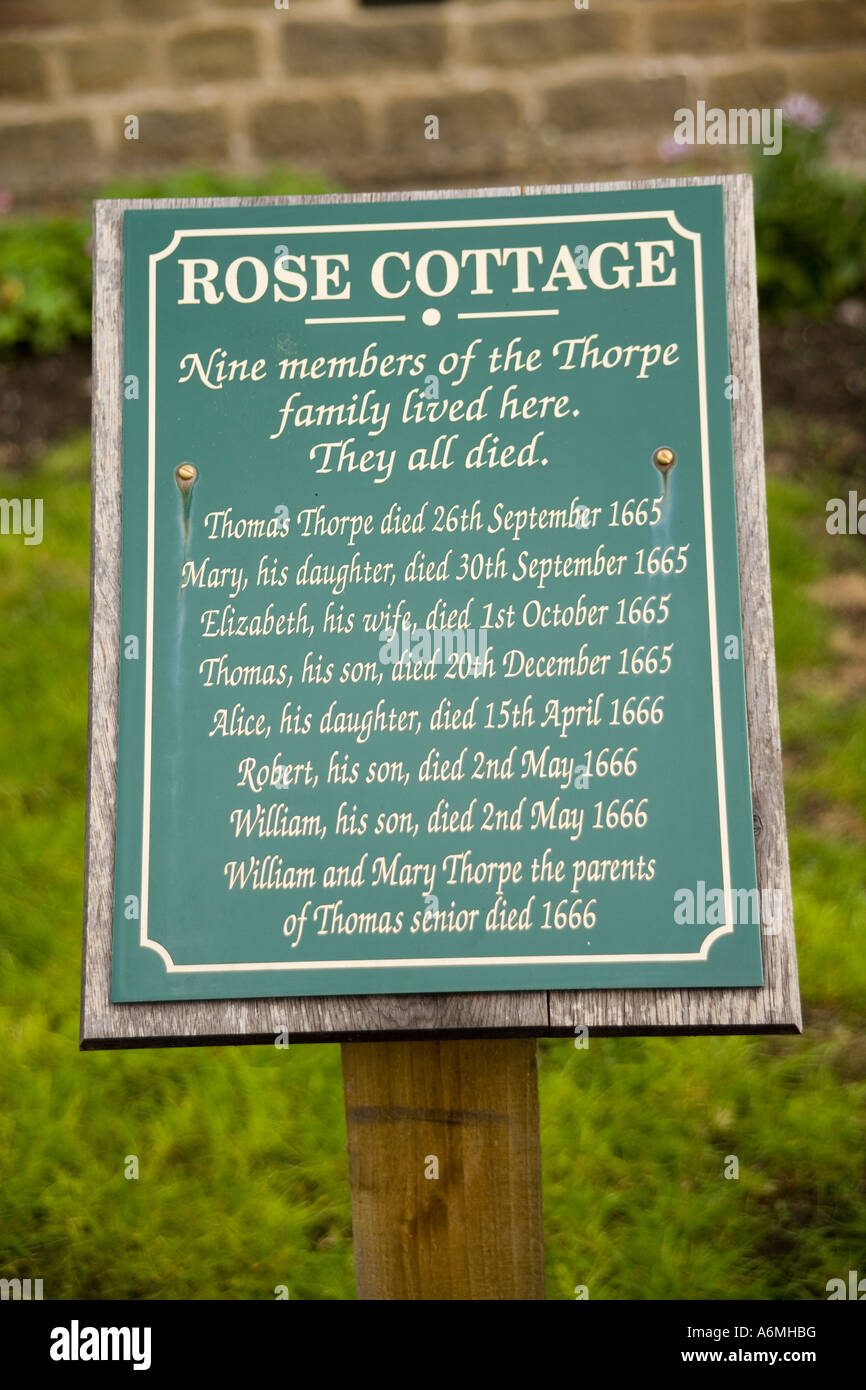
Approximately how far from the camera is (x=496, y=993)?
181 centimetres

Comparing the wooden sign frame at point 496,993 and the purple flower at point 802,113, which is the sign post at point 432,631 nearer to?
the wooden sign frame at point 496,993

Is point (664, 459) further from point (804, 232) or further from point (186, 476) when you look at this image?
point (804, 232)

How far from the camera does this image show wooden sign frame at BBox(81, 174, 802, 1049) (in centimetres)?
181

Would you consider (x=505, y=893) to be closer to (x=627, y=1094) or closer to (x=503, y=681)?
(x=503, y=681)

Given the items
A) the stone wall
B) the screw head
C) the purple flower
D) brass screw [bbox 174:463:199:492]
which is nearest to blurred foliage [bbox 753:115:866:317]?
the purple flower

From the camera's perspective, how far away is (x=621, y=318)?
6.38 ft

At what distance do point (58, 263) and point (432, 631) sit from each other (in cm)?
478

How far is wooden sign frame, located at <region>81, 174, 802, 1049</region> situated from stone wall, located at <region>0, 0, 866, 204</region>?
464 cm

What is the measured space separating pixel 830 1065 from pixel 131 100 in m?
5.31

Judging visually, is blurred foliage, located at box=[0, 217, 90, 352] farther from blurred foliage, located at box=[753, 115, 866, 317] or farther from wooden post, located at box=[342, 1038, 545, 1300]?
wooden post, located at box=[342, 1038, 545, 1300]

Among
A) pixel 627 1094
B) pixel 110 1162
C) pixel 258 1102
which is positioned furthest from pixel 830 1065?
pixel 110 1162

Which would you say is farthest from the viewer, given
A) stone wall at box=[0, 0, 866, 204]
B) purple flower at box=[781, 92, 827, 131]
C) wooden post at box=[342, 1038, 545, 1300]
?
stone wall at box=[0, 0, 866, 204]

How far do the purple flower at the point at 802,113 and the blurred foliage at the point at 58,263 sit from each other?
2068mm

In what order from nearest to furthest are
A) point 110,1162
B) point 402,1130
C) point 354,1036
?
point 354,1036
point 402,1130
point 110,1162
